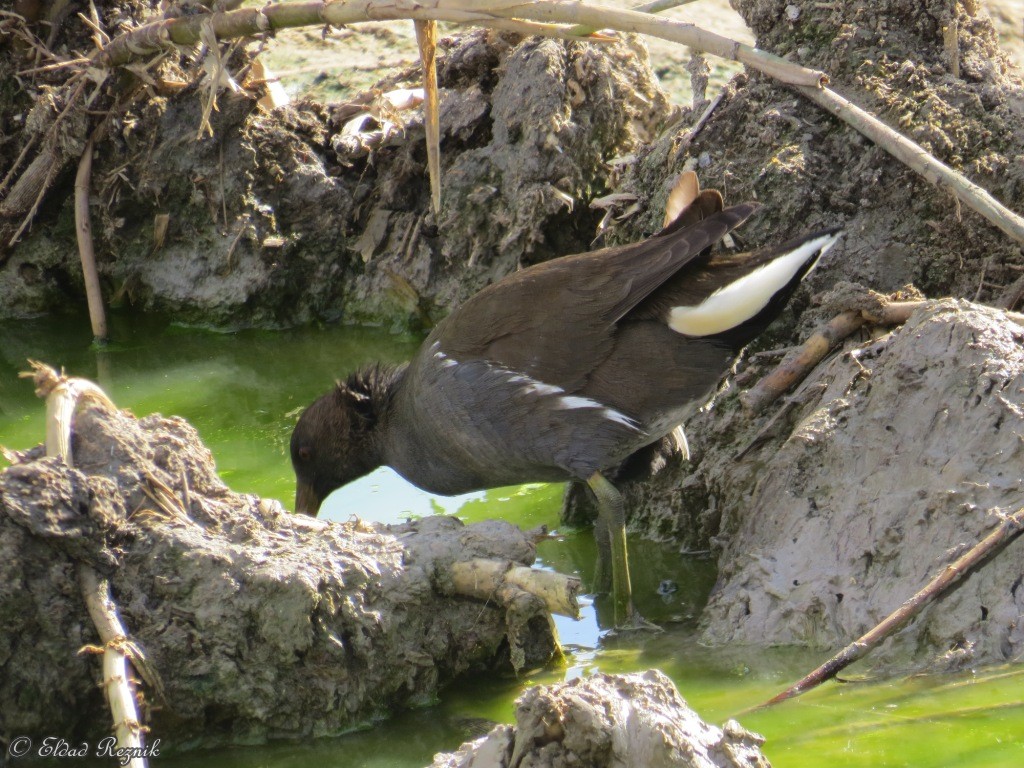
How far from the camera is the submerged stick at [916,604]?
3135mm

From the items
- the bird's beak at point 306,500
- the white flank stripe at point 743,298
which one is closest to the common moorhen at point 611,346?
the white flank stripe at point 743,298

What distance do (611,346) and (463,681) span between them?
131 cm

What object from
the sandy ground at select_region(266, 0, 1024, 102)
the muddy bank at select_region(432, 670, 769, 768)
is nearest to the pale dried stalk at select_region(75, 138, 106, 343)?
the sandy ground at select_region(266, 0, 1024, 102)

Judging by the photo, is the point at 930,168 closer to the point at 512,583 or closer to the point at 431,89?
the point at 431,89

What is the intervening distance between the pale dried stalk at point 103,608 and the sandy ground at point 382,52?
4979mm

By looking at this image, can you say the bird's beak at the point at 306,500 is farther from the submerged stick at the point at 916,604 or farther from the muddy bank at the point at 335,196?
the submerged stick at the point at 916,604

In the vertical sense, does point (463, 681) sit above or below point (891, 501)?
below

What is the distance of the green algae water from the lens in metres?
2.97

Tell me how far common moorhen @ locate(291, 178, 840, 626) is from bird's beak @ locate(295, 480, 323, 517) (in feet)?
3.15

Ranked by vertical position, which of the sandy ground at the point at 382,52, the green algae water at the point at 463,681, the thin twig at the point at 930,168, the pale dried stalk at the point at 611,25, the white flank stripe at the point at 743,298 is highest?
the sandy ground at the point at 382,52

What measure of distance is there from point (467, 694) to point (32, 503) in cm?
142

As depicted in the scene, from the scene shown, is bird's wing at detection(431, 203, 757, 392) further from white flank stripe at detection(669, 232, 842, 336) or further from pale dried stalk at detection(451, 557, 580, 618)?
pale dried stalk at detection(451, 557, 580, 618)

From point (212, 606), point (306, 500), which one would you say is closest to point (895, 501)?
point (212, 606)

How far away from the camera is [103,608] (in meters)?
3.35
